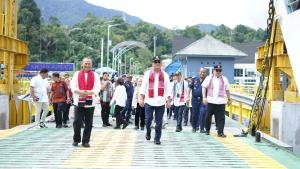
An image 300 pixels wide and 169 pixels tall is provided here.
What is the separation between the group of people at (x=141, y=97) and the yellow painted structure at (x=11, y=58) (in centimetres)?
225

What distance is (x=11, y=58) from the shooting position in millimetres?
17328

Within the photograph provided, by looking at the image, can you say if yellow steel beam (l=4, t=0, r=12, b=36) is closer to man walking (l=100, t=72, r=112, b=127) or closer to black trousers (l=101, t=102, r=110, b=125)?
man walking (l=100, t=72, r=112, b=127)

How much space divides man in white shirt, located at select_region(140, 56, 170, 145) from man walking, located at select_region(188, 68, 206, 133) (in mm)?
2854

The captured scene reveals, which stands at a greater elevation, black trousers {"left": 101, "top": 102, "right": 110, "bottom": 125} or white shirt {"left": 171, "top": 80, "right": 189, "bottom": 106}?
white shirt {"left": 171, "top": 80, "right": 189, "bottom": 106}

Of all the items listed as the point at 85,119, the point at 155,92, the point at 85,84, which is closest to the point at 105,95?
the point at 155,92

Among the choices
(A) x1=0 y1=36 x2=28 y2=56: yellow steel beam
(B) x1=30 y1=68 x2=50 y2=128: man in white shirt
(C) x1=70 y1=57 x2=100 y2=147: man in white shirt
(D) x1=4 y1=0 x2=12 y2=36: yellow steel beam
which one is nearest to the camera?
(C) x1=70 y1=57 x2=100 y2=147: man in white shirt

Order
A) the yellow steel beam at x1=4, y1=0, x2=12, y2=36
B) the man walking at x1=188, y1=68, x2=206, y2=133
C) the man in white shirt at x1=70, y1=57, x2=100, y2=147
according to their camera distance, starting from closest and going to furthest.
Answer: the man in white shirt at x1=70, y1=57, x2=100, y2=147 → the man walking at x1=188, y1=68, x2=206, y2=133 → the yellow steel beam at x1=4, y1=0, x2=12, y2=36

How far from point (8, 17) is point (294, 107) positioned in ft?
32.0

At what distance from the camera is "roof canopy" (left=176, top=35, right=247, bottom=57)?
52.9m

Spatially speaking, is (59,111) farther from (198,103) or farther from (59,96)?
(198,103)

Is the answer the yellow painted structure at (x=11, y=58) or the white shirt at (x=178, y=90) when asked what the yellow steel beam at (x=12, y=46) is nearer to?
the yellow painted structure at (x=11, y=58)

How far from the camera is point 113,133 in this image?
12867mm

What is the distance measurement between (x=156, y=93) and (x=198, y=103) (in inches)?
133

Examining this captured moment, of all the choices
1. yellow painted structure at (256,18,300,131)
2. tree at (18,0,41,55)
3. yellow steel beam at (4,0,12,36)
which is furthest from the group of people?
tree at (18,0,41,55)
